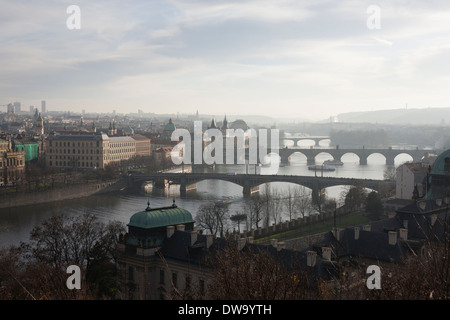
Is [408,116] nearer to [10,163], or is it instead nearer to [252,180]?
[252,180]

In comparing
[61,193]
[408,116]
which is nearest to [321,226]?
[61,193]

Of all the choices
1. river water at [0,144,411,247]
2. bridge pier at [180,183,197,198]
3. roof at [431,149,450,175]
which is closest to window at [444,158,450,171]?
A: roof at [431,149,450,175]

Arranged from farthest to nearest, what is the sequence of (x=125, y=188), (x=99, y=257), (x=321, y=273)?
(x=125, y=188) < (x=99, y=257) < (x=321, y=273)

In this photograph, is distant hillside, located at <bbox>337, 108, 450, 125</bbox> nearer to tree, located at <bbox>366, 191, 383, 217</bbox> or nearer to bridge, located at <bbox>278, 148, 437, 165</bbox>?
bridge, located at <bbox>278, 148, 437, 165</bbox>

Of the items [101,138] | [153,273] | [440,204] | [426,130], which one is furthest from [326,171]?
[426,130]
